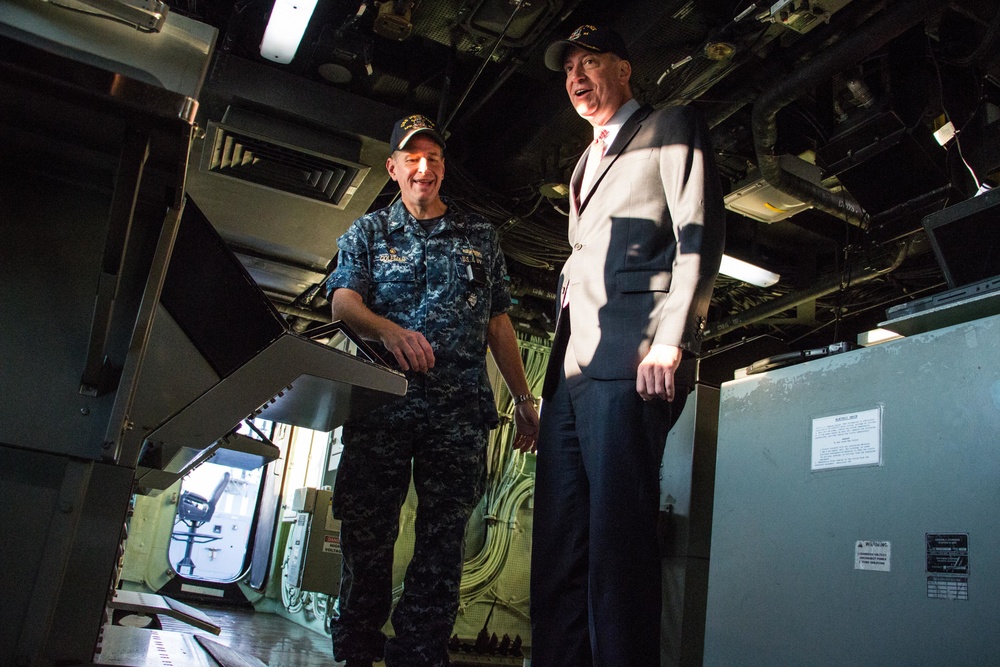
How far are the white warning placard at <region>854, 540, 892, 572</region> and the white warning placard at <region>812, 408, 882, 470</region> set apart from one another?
0.65 ft

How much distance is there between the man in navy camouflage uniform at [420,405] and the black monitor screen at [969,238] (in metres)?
1.22

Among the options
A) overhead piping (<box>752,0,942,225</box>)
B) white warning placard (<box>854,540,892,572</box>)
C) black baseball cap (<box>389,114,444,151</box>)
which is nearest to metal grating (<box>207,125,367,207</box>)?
black baseball cap (<box>389,114,444,151</box>)

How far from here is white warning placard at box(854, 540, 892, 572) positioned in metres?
1.80

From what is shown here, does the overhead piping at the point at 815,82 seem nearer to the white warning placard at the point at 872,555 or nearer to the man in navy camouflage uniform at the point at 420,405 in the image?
the man in navy camouflage uniform at the point at 420,405

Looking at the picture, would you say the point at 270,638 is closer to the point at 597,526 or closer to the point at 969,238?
the point at 597,526

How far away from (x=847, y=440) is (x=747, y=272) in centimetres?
319

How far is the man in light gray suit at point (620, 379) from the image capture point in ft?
4.61

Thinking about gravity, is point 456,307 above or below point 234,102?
below

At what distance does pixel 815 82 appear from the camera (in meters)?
3.14

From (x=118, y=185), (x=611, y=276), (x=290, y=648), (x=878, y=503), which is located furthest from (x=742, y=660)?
(x=290, y=648)

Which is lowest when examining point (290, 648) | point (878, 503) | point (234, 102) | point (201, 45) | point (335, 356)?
point (290, 648)

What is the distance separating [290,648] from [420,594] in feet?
9.41

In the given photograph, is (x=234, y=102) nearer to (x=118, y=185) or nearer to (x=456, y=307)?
(x=456, y=307)

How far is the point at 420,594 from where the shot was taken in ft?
6.31
